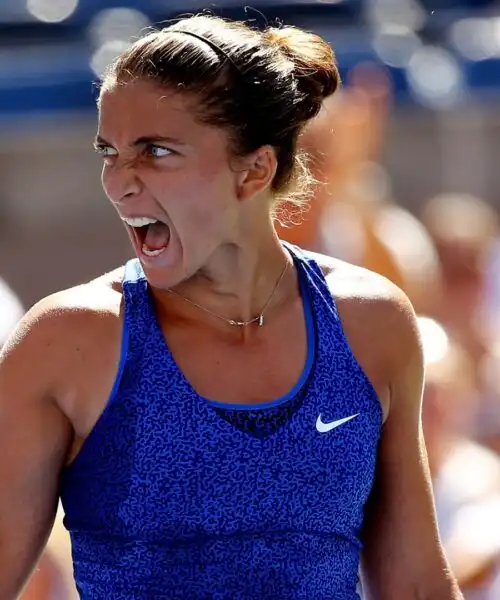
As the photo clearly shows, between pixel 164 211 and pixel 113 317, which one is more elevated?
pixel 164 211

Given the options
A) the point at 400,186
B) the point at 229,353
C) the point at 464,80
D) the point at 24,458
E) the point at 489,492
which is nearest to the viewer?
the point at 24,458

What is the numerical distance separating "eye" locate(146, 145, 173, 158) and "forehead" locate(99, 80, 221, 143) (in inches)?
0.8

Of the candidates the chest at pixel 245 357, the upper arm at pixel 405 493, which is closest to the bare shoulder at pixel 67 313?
the chest at pixel 245 357

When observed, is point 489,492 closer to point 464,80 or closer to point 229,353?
point 229,353

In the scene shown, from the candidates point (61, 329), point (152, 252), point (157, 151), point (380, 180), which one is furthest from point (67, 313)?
point (380, 180)

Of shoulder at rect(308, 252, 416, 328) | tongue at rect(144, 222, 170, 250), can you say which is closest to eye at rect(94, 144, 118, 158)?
tongue at rect(144, 222, 170, 250)

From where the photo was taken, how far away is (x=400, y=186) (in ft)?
28.3

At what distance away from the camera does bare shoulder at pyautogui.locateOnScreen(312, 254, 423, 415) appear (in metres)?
2.03

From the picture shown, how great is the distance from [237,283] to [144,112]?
0.31 m

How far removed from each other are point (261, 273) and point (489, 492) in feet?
6.75

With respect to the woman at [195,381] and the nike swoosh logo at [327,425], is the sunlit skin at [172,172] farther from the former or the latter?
the nike swoosh logo at [327,425]

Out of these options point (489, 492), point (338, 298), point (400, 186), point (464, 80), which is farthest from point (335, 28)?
point (338, 298)

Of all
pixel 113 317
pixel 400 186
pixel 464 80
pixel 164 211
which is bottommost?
pixel 400 186

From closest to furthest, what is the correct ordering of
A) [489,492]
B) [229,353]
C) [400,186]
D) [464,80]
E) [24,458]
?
[24,458] → [229,353] → [489,492] → [464,80] → [400,186]
